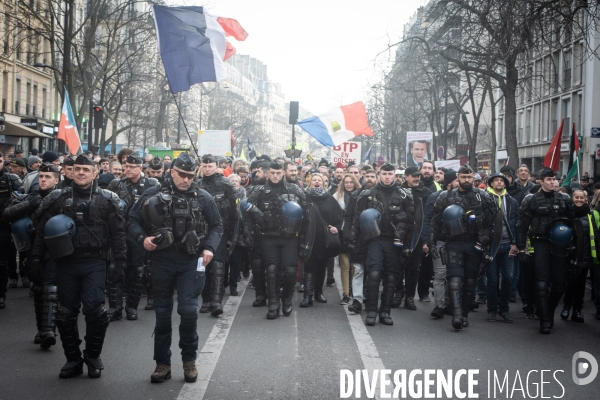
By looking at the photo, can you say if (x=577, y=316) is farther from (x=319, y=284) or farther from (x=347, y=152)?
(x=347, y=152)

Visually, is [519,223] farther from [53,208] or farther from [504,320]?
[53,208]

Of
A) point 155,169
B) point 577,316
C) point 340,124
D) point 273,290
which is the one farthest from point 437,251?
point 340,124

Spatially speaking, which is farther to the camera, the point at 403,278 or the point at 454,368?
the point at 403,278

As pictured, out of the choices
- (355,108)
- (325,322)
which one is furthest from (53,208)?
(355,108)

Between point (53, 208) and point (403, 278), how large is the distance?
18.1ft

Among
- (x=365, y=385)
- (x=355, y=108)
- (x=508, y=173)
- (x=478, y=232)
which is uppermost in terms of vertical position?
(x=355, y=108)

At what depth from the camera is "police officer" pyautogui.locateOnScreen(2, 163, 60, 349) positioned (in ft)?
24.6

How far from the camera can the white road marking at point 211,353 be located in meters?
6.08

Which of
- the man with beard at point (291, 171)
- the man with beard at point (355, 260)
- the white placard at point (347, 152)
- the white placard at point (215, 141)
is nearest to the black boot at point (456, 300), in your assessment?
the man with beard at point (355, 260)

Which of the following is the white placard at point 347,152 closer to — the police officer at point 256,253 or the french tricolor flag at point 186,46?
the french tricolor flag at point 186,46

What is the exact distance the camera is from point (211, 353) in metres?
7.46

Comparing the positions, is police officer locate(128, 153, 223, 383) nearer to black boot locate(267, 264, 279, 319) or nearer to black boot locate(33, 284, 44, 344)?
black boot locate(33, 284, 44, 344)

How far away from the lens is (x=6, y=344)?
25.5 feet

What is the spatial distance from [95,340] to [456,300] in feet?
14.2
